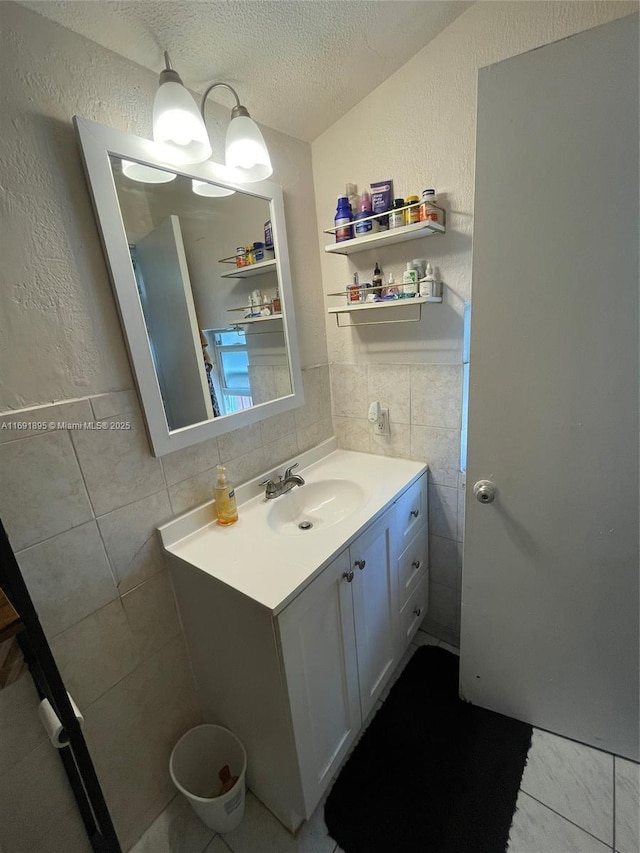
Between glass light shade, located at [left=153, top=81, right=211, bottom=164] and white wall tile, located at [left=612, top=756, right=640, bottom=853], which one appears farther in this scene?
white wall tile, located at [left=612, top=756, right=640, bottom=853]

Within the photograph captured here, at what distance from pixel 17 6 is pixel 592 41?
3.95 ft

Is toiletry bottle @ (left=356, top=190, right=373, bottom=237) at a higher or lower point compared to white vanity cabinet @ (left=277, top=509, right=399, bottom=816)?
higher

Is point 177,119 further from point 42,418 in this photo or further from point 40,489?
point 40,489

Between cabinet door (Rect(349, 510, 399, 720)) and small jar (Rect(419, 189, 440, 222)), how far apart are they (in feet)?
3.33

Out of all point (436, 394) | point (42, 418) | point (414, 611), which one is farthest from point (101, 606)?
point (436, 394)

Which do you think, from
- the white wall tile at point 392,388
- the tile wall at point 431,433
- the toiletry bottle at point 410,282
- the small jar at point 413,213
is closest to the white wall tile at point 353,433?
the tile wall at point 431,433

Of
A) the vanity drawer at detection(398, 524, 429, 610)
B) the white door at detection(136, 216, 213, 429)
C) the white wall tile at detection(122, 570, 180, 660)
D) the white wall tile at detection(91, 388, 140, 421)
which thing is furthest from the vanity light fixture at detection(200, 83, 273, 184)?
the vanity drawer at detection(398, 524, 429, 610)

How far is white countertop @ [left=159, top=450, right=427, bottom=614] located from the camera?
2.96ft

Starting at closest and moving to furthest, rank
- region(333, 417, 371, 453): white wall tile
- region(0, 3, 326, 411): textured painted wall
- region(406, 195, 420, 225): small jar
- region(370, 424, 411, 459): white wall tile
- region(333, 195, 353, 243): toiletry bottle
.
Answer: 1. region(0, 3, 326, 411): textured painted wall
2. region(406, 195, 420, 225): small jar
3. region(333, 195, 353, 243): toiletry bottle
4. region(370, 424, 411, 459): white wall tile
5. region(333, 417, 371, 453): white wall tile

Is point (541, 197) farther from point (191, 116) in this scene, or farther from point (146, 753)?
point (146, 753)

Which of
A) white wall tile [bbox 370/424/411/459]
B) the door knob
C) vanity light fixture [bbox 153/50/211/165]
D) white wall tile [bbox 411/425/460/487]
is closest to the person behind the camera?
vanity light fixture [bbox 153/50/211/165]

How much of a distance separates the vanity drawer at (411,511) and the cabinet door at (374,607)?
0.09 meters

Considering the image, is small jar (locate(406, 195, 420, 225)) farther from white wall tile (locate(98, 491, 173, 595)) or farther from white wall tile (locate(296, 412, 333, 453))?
white wall tile (locate(98, 491, 173, 595))

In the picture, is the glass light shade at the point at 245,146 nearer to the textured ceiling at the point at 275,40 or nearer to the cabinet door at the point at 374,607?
the textured ceiling at the point at 275,40
